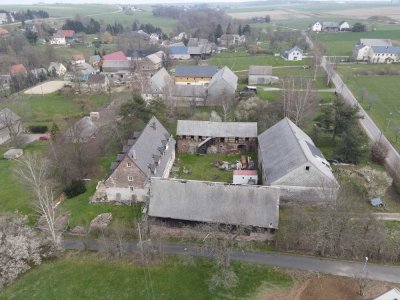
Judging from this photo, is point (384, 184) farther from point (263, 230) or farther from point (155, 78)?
point (155, 78)

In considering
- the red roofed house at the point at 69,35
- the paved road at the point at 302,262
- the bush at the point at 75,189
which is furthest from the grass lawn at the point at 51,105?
the red roofed house at the point at 69,35

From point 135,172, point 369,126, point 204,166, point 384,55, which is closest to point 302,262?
point 135,172

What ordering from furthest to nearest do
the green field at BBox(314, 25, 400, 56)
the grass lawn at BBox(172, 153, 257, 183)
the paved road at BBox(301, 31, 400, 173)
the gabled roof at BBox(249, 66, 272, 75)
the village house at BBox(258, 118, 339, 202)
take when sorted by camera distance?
the green field at BBox(314, 25, 400, 56) < the gabled roof at BBox(249, 66, 272, 75) < the paved road at BBox(301, 31, 400, 173) < the grass lawn at BBox(172, 153, 257, 183) < the village house at BBox(258, 118, 339, 202)

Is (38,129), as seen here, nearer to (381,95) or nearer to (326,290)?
(326,290)

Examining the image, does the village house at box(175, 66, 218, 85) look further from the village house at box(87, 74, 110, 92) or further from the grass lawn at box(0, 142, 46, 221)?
the grass lawn at box(0, 142, 46, 221)

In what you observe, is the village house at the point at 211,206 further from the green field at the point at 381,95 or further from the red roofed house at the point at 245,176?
the green field at the point at 381,95

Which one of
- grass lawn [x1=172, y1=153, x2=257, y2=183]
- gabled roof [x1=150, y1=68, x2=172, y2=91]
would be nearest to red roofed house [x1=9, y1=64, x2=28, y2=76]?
gabled roof [x1=150, y1=68, x2=172, y2=91]
